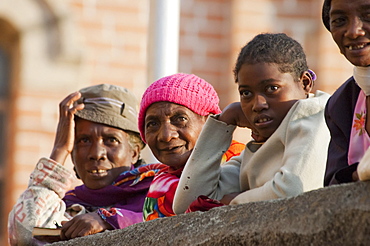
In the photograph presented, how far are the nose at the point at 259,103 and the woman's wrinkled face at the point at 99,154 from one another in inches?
56.9

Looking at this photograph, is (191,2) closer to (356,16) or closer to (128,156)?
(128,156)

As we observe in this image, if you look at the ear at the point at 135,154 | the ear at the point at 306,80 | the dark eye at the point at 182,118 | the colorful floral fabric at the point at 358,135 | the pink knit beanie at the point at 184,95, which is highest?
the ear at the point at 306,80

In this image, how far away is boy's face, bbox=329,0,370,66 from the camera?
2.64m

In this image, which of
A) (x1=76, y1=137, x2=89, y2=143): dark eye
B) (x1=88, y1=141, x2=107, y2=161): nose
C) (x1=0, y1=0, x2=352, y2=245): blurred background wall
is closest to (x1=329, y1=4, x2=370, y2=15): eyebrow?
(x1=88, y1=141, x2=107, y2=161): nose

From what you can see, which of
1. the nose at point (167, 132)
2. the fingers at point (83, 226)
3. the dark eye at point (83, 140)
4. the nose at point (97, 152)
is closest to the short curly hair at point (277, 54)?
the nose at point (167, 132)

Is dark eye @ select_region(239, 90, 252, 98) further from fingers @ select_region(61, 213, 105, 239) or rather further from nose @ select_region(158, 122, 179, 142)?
fingers @ select_region(61, 213, 105, 239)

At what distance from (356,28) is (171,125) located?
1126mm

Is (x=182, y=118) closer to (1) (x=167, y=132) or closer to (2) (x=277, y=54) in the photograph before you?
(1) (x=167, y=132)

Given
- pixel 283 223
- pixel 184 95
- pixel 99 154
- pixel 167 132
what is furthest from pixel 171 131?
pixel 283 223

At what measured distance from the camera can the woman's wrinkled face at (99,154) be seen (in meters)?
4.29

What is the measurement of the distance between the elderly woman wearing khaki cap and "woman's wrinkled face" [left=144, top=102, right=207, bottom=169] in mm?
524

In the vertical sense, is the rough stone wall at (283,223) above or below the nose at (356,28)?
below

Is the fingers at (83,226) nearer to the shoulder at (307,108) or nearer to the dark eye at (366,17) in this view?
the shoulder at (307,108)

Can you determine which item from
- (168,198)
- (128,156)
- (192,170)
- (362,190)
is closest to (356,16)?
(362,190)
